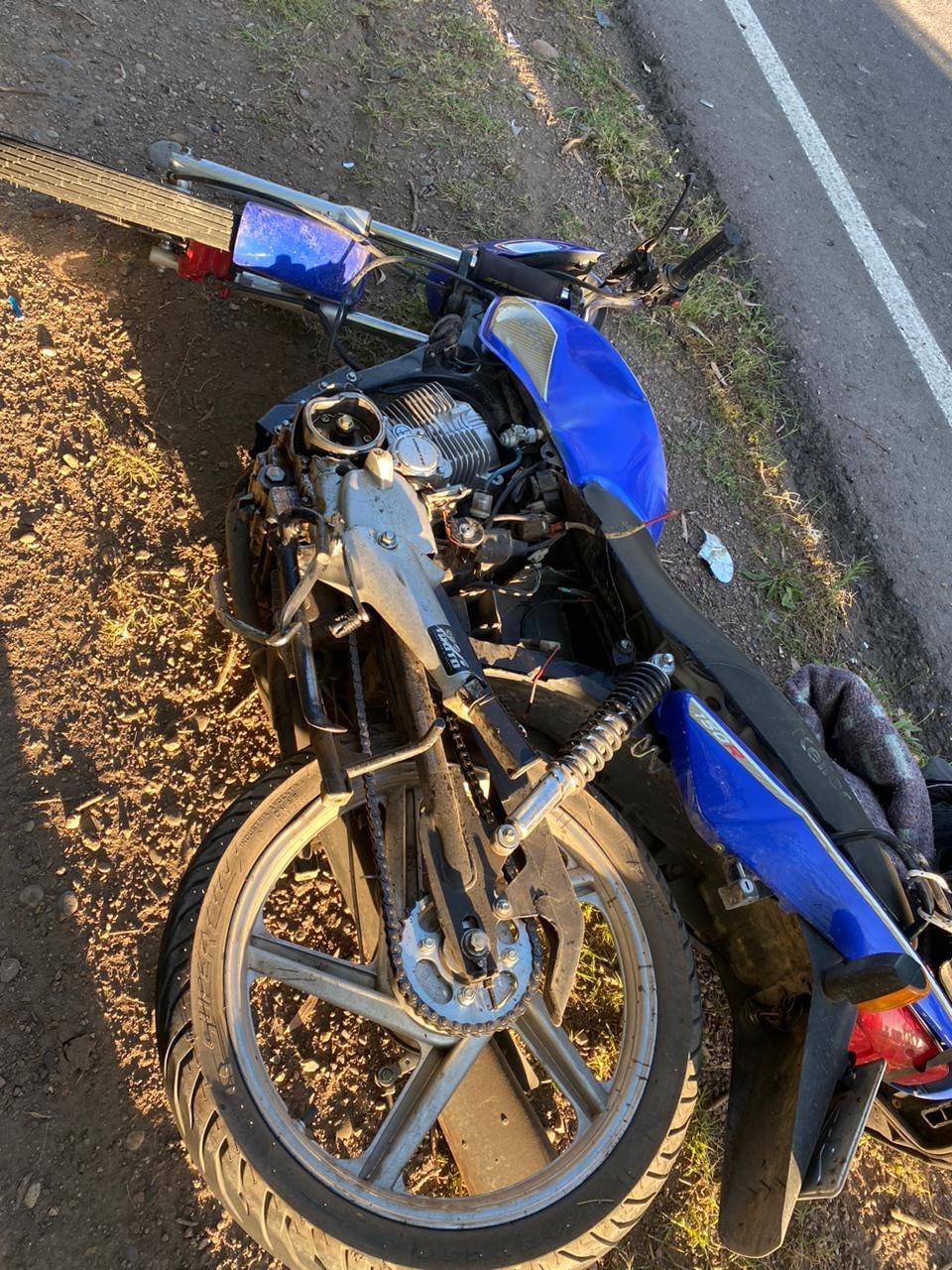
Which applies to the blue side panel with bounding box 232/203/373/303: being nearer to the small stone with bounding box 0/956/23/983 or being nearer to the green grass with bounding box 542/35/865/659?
the green grass with bounding box 542/35/865/659

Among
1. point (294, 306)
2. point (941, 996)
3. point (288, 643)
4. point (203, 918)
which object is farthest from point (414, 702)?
point (294, 306)

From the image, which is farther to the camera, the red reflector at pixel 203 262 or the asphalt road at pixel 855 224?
the asphalt road at pixel 855 224

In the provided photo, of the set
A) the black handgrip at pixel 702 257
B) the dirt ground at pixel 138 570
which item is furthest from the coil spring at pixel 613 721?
the black handgrip at pixel 702 257

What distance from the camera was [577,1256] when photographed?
1.82 metres

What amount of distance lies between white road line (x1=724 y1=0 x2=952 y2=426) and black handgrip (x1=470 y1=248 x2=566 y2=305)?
2.54m

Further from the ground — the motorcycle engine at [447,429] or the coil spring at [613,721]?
the coil spring at [613,721]

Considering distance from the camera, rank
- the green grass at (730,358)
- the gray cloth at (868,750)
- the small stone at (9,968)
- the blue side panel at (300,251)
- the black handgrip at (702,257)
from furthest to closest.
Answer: the green grass at (730,358) < the black handgrip at (702,257) < the blue side panel at (300,251) < the gray cloth at (868,750) < the small stone at (9,968)

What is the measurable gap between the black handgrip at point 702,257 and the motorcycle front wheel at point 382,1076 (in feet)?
6.47

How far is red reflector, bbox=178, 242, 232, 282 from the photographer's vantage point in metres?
2.89

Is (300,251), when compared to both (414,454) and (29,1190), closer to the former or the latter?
(414,454)

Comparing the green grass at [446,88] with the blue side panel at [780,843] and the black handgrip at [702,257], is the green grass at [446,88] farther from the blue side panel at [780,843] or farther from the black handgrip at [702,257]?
the blue side panel at [780,843]

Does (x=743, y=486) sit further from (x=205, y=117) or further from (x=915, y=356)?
(x=205, y=117)

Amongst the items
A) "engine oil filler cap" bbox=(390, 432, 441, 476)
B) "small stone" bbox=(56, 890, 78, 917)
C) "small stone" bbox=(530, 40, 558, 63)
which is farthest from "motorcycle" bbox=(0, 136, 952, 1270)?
"small stone" bbox=(530, 40, 558, 63)

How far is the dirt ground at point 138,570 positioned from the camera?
2.14m
